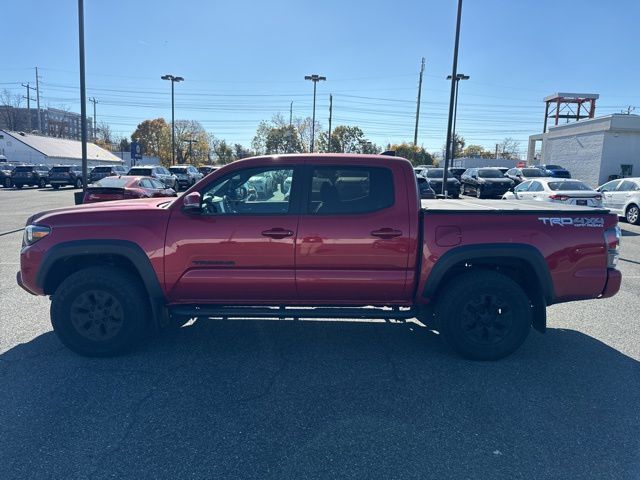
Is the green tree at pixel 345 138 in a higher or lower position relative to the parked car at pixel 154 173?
higher

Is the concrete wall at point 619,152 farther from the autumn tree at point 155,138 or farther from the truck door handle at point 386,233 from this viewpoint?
the autumn tree at point 155,138

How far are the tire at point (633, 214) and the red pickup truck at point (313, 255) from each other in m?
12.3

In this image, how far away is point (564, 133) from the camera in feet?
108

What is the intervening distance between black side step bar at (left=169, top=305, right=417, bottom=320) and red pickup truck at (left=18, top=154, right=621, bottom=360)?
0.5 inches

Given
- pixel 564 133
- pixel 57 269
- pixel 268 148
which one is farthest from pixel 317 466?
pixel 268 148

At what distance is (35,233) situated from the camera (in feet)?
12.9

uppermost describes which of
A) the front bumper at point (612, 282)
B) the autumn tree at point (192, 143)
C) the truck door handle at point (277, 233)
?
the autumn tree at point (192, 143)

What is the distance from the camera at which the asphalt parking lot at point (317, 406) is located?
2.59 m

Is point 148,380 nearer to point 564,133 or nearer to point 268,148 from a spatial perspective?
point 564,133

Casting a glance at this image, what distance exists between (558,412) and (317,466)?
1.89 m

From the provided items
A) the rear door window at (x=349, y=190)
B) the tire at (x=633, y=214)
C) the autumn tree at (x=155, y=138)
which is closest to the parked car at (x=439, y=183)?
the tire at (x=633, y=214)

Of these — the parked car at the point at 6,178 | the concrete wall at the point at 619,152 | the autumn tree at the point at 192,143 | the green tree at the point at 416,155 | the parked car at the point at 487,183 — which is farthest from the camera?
the autumn tree at the point at 192,143

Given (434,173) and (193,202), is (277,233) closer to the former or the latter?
(193,202)

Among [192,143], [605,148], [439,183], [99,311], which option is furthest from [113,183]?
[192,143]
